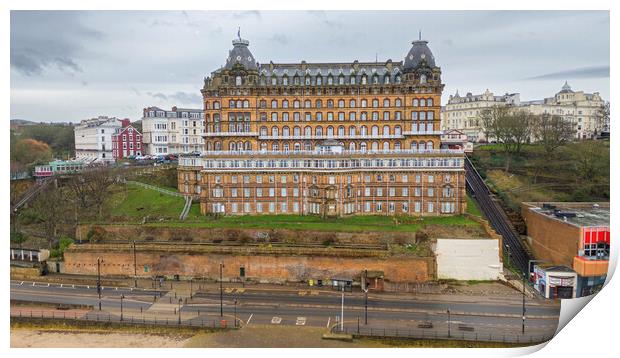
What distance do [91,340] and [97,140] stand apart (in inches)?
2103

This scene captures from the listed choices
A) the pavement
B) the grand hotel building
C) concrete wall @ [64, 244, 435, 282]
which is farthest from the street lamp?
the grand hotel building

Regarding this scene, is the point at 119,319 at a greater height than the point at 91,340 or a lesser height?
greater

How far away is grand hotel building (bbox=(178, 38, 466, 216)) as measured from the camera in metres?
57.0

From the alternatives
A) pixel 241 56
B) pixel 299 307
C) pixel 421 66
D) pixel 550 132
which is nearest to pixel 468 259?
pixel 299 307

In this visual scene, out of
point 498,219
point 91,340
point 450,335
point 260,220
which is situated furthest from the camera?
point 498,219

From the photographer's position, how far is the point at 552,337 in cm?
3928

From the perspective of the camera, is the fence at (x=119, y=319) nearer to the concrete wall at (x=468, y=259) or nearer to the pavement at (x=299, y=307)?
the pavement at (x=299, y=307)

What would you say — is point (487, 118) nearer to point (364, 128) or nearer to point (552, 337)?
point (364, 128)

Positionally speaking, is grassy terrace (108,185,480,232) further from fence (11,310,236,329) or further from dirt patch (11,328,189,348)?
dirt patch (11,328,189,348)

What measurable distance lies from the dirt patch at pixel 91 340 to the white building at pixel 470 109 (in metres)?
69.5

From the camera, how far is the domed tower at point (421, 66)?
62.5 m

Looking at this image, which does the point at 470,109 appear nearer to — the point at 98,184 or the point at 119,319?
the point at 98,184

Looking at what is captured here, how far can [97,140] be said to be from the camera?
87438 millimetres

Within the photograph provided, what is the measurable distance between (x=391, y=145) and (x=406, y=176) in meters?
7.50
